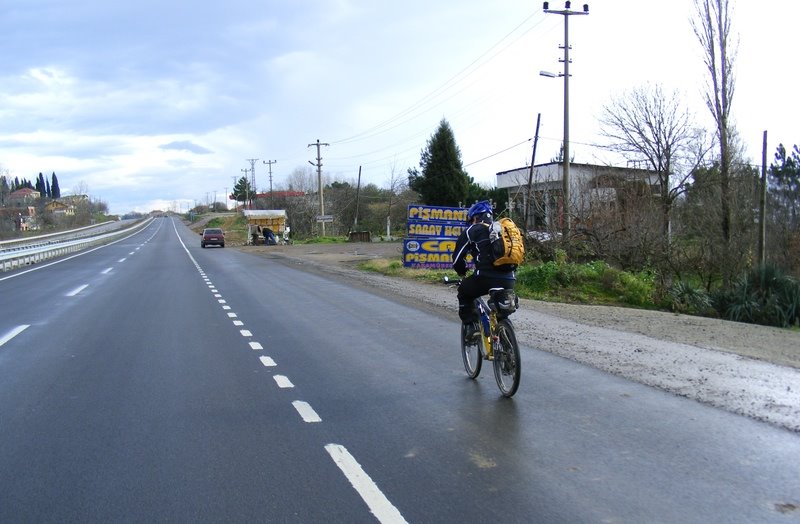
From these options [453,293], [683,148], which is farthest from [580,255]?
[683,148]

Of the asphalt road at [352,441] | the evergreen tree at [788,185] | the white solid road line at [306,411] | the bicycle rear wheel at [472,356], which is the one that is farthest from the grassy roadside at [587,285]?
the evergreen tree at [788,185]

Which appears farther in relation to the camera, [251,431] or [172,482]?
[251,431]

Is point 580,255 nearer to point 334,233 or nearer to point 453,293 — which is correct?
point 453,293

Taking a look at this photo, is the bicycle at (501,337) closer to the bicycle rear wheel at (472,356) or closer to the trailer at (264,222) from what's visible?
the bicycle rear wheel at (472,356)

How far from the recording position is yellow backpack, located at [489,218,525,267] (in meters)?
6.10

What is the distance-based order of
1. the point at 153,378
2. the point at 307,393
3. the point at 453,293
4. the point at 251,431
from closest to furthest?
the point at 251,431 < the point at 307,393 < the point at 153,378 < the point at 453,293

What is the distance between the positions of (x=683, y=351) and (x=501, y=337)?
3771 millimetres

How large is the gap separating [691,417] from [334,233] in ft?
217

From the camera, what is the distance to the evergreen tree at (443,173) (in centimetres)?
6191

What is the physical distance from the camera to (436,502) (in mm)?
3904

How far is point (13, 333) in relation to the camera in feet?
34.3

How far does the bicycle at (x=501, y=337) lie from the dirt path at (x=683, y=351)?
5.81 ft

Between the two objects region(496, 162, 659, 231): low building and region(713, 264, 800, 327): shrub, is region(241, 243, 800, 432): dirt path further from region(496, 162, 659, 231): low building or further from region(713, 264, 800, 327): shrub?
region(496, 162, 659, 231): low building

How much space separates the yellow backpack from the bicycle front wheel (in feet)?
2.03
